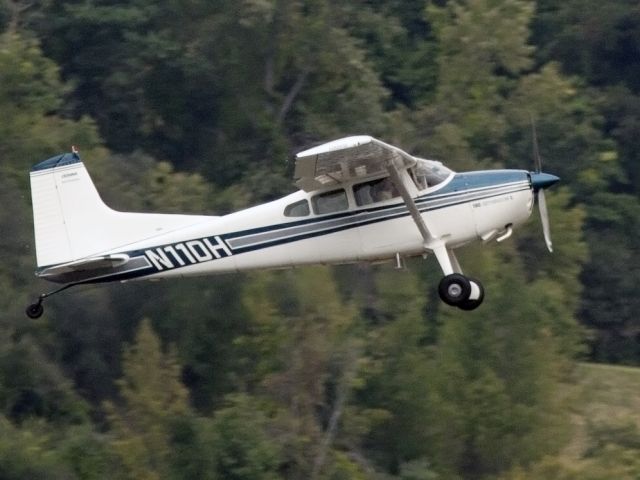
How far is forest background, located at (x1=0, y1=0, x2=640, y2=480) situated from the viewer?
1357 inches

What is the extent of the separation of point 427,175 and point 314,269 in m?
15.5

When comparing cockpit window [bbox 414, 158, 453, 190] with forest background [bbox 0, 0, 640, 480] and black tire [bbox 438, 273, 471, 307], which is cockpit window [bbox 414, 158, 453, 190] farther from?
forest background [bbox 0, 0, 640, 480]

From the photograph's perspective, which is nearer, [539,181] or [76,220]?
[539,181]

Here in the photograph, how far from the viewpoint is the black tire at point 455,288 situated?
1967 cm

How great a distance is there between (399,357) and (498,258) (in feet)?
14.6

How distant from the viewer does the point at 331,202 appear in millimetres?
19766

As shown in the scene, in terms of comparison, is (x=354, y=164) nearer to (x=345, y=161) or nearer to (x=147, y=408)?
(x=345, y=161)

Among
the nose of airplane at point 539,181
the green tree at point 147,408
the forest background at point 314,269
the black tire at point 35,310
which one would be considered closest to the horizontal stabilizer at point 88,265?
the black tire at point 35,310

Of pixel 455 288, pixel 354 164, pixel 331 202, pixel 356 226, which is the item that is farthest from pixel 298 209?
pixel 455 288

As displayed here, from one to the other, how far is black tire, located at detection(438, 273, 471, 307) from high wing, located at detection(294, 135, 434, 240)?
0.48 metres

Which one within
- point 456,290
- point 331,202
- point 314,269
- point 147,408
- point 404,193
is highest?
point 404,193

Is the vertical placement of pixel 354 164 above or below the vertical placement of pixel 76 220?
above

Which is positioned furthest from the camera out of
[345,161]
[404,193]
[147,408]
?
[147,408]

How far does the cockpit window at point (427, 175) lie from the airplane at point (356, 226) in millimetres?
10
